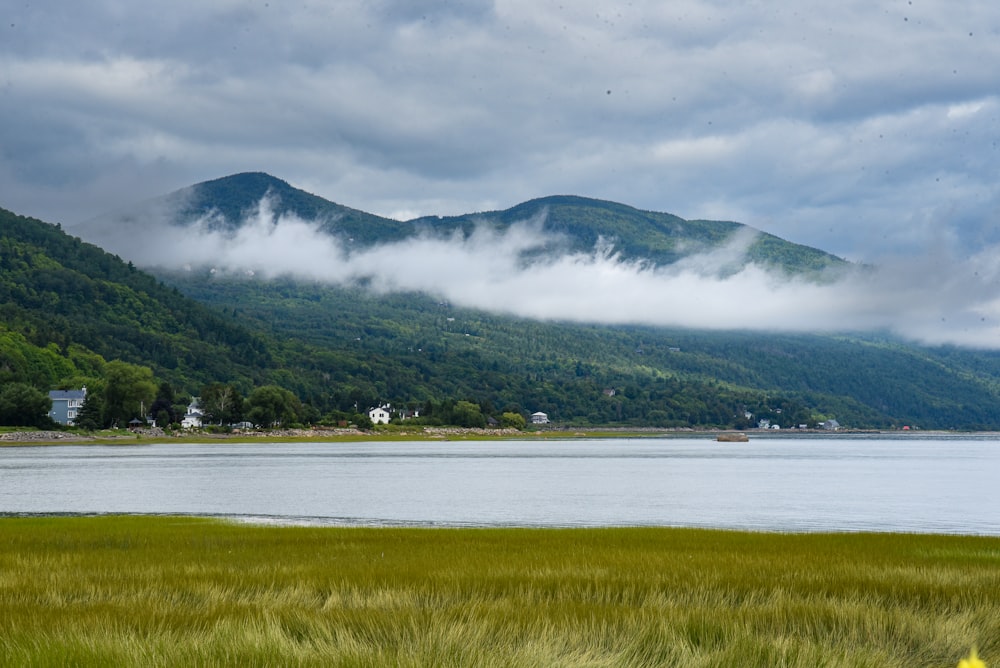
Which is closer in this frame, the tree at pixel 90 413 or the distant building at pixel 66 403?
the tree at pixel 90 413

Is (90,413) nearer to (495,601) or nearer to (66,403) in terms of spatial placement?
(66,403)

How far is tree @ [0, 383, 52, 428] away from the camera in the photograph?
507 ft

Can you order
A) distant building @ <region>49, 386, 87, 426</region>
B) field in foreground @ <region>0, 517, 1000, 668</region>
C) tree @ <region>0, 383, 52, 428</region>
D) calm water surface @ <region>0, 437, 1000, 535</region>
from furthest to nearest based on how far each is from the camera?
distant building @ <region>49, 386, 87, 426</region>
tree @ <region>0, 383, 52, 428</region>
calm water surface @ <region>0, 437, 1000, 535</region>
field in foreground @ <region>0, 517, 1000, 668</region>

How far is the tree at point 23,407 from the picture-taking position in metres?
154

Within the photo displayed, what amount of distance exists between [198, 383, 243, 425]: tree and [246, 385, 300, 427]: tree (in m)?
2.42

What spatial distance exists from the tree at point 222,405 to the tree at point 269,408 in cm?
242

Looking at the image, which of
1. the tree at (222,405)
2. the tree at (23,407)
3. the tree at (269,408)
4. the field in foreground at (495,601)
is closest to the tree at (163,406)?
the tree at (222,405)

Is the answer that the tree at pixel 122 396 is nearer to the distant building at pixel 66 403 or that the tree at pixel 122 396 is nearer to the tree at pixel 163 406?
the tree at pixel 163 406

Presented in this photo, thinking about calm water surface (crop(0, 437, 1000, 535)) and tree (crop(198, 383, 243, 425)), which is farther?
tree (crop(198, 383, 243, 425))

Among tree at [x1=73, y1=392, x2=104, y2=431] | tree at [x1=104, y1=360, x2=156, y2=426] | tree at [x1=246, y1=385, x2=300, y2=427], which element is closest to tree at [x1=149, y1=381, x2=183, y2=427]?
tree at [x1=104, y1=360, x2=156, y2=426]

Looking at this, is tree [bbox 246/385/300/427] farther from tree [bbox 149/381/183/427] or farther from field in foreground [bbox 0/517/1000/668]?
field in foreground [bbox 0/517/1000/668]

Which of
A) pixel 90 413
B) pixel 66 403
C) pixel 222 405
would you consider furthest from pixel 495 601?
pixel 66 403

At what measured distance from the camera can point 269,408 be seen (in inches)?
7402

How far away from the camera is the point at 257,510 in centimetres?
4753
